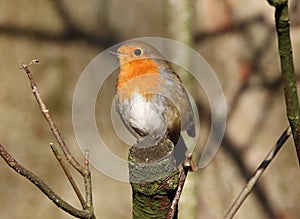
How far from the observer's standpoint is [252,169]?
132 inches

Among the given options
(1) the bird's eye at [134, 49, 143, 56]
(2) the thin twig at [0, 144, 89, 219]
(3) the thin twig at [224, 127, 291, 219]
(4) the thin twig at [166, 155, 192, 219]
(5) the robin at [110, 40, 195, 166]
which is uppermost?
(1) the bird's eye at [134, 49, 143, 56]

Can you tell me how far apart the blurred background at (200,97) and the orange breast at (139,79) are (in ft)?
2.55

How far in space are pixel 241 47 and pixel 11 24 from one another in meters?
1.00

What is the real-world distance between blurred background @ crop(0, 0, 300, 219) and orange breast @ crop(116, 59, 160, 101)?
0.78 metres

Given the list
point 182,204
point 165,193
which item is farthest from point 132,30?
point 165,193

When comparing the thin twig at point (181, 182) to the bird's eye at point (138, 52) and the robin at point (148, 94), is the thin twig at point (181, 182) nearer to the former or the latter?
the robin at point (148, 94)

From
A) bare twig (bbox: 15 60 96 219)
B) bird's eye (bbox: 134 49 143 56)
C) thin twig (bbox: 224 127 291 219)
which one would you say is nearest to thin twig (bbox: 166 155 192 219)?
bare twig (bbox: 15 60 96 219)

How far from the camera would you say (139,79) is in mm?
2340

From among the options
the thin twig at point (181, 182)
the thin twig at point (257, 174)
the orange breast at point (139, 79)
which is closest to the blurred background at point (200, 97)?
the orange breast at point (139, 79)

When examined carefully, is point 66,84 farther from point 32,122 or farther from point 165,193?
point 165,193

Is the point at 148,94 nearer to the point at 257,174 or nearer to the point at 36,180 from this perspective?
the point at 257,174

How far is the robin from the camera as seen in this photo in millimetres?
2223

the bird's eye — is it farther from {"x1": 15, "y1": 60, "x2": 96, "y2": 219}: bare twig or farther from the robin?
{"x1": 15, "y1": 60, "x2": 96, "y2": 219}: bare twig

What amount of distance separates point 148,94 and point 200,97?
1.04 metres
